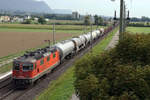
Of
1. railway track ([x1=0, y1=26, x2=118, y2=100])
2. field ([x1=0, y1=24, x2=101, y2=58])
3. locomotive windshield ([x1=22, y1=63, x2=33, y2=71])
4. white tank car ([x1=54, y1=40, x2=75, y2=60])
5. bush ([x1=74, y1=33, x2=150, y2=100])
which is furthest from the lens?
field ([x1=0, y1=24, x2=101, y2=58])

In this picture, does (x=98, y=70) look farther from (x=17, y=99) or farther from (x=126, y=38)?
(x=17, y=99)

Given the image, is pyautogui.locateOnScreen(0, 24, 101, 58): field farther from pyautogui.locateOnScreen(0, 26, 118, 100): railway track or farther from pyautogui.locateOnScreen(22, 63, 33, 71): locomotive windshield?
pyautogui.locateOnScreen(22, 63, 33, 71): locomotive windshield

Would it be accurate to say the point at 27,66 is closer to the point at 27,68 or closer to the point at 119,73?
the point at 27,68

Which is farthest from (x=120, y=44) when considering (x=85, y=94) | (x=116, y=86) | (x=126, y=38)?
(x=85, y=94)

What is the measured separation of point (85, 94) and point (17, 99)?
46.5 feet

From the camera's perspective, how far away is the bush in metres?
8.82

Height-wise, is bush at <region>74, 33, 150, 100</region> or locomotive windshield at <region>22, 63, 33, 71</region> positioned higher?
bush at <region>74, 33, 150, 100</region>

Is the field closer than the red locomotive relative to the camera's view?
No

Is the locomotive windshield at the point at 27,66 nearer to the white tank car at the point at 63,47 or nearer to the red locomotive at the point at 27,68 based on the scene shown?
the red locomotive at the point at 27,68

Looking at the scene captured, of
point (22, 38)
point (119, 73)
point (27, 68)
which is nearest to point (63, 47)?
point (27, 68)

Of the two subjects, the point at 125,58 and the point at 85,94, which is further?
the point at 125,58

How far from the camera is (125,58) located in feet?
35.2

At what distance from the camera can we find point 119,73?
9.34m

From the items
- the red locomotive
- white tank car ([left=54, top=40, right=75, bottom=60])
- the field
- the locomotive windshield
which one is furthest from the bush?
the field
